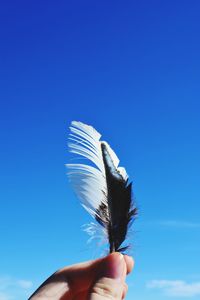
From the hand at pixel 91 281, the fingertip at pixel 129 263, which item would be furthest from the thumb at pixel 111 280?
the fingertip at pixel 129 263

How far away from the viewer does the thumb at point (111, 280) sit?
4.43m

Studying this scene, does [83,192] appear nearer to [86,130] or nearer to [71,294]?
[86,130]

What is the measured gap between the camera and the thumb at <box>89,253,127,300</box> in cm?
443

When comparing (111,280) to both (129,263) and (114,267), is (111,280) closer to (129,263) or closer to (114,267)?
(114,267)

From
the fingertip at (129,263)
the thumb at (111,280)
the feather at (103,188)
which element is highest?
the feather at (103,188)

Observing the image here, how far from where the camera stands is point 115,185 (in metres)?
5.54

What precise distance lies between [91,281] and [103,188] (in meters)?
1.03

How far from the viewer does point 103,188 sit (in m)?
5.45

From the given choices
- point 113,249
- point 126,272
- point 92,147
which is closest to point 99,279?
point 126,272

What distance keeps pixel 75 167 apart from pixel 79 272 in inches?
47.6

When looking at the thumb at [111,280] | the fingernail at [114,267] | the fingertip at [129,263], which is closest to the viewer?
the thumb at [111,280]

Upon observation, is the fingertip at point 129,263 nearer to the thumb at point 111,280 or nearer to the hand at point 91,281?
the hand at point 91,281

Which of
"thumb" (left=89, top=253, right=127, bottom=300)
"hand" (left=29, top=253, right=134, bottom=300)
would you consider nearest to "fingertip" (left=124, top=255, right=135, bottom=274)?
"hand" (left=29, top=253, right=134, bottom=300)

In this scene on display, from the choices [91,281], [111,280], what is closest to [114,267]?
[111,280]
